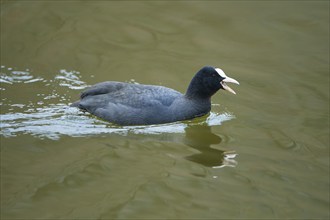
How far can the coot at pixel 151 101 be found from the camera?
23.4 feet

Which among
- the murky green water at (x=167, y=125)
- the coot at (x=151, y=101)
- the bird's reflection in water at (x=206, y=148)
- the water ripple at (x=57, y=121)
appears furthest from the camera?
the coot at (x=151, y=101)

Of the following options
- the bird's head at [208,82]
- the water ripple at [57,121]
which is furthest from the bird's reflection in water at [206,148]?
the bird's head at [208,82]

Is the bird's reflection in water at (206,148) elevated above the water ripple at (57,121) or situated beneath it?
elevated above

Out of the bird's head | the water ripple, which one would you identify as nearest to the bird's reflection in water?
the water ripple

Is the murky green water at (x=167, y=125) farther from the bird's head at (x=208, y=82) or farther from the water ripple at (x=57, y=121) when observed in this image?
the bird's head at (x=208, y=82)

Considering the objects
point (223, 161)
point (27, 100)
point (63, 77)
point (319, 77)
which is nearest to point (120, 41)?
point (63, 77)

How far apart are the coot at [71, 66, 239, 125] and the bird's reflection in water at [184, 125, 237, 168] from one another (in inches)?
9.9

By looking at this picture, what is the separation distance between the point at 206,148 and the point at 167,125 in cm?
73

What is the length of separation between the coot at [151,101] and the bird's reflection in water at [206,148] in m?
0.25

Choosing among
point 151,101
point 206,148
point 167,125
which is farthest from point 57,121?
point 206,148

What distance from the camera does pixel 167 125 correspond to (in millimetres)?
7168

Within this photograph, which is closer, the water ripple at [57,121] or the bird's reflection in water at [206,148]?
the bird's reflection in water at [206,148]

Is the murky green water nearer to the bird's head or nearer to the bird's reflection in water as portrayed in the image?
the bird's reflection in water

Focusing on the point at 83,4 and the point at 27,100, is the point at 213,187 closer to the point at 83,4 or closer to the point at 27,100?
the point at 27,100
